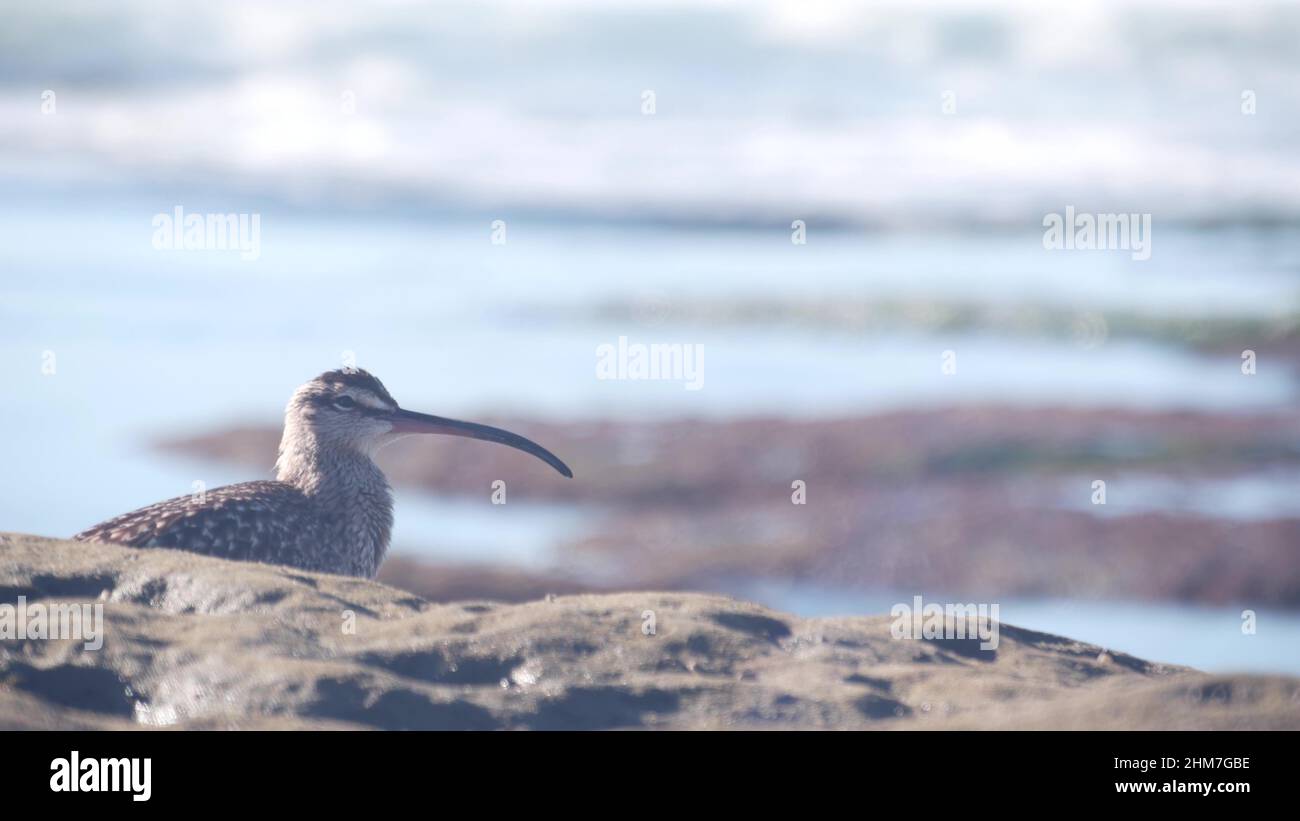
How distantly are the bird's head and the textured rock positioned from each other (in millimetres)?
2900

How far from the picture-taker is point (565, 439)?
26.2 m

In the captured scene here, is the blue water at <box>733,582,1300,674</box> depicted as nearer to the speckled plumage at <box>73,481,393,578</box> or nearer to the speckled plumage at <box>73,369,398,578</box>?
the speckled plumage at <box>73,369,398,578</box>

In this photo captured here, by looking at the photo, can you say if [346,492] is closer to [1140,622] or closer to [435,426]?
[435,426]

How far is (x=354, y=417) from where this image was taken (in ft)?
33.2

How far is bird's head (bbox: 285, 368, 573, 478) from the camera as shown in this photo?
10086 millimetres

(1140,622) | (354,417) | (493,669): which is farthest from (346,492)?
(1140,622)

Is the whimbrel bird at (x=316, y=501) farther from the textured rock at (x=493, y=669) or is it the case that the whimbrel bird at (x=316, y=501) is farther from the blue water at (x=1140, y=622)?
the blue water at (x=1140, y=622)

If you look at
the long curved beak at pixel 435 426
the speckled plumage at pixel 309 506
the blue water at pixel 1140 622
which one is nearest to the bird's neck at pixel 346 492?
the speckled plumage at pixel 309 506

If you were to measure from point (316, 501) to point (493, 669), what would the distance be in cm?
376

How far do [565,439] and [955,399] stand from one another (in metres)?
7.03

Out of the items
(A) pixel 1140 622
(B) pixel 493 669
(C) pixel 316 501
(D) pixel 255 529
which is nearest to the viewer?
(B) pixel 493 669

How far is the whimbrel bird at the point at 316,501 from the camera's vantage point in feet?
27.5

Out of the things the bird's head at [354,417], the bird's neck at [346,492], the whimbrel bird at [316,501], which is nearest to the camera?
the whimbrel bird at [316,501]

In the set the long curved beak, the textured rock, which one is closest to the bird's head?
the long curved beak
